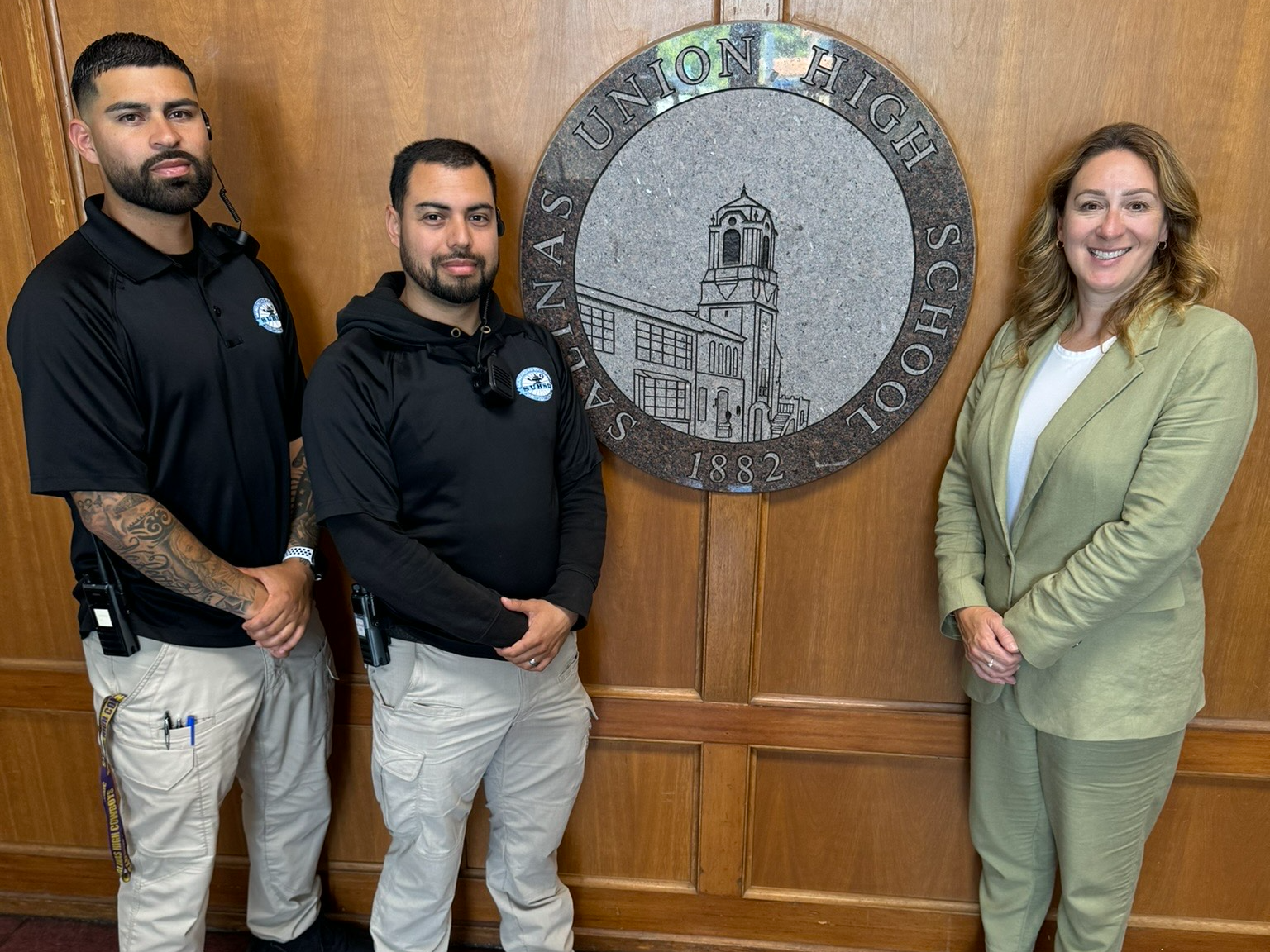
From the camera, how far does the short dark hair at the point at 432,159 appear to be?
1.55 meters

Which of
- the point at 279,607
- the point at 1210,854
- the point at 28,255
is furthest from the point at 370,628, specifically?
the point at 1210,854

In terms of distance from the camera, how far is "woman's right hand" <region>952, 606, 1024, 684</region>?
158 cm

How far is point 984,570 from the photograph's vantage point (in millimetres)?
1710

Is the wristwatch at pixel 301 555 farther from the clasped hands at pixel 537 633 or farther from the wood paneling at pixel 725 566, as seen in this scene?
the clasped hands at pixel 537 633

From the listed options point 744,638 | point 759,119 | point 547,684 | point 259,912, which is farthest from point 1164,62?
point 259,912

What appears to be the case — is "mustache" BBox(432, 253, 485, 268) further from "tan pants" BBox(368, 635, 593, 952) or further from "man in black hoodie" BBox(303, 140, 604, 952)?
"tan pants" BBox(368, 635, 593, 952)

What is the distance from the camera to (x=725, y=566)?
189 centimetres

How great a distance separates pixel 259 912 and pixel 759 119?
2.01 meters

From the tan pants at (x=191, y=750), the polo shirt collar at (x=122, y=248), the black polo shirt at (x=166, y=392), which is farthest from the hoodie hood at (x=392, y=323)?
the tan pants at (x=191, y=750)

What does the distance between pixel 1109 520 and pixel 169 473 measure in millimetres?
1637

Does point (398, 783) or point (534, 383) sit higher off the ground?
point (534, 383)

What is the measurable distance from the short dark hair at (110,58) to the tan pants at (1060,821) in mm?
1921

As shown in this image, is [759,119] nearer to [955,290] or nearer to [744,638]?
[955,290]

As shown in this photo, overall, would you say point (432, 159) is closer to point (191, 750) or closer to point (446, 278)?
point (446, 278)
